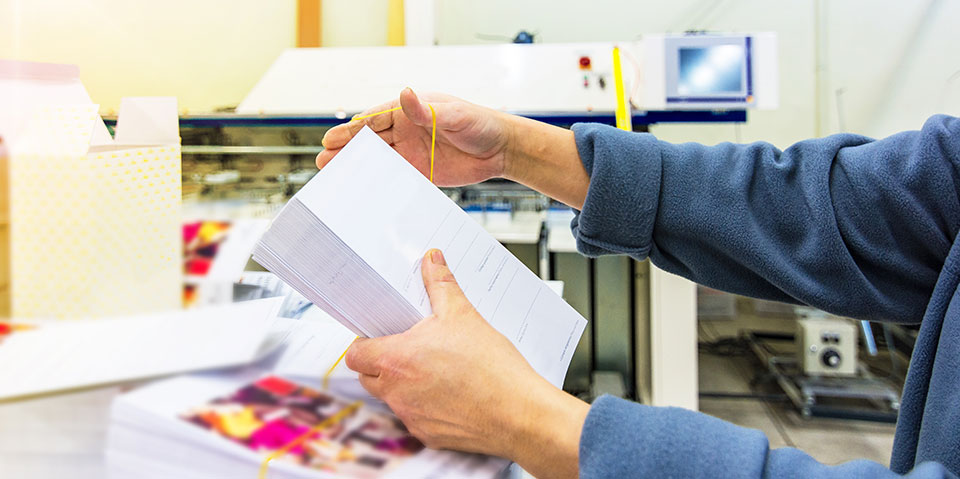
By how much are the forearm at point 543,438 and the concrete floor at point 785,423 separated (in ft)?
6.17

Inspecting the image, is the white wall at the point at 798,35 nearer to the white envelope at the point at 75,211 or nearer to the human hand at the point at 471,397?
the human hand at the point at 471,397

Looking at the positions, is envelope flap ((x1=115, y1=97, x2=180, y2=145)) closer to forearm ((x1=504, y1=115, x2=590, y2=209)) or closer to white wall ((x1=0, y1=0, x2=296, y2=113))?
white wall ((x1=0, y1=0, x2=296, y2=113))

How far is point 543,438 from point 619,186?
40cm

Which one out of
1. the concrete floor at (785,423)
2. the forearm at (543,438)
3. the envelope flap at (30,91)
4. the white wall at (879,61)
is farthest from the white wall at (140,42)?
the white wall at (879,61)

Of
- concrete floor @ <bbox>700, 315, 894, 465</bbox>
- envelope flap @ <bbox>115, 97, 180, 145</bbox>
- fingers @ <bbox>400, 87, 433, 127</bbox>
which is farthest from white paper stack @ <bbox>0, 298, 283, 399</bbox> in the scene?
concrete floor @ <bbox>700, 315, 894, 465</bbox>

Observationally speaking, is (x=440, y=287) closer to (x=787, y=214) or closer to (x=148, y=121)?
(x=148, y=121)

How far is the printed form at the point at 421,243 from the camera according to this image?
0.54m

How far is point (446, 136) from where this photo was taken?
86 centimetres

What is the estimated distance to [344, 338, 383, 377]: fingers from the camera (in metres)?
0.53

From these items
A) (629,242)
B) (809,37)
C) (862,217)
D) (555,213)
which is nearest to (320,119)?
(555,213)

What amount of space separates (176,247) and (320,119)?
203cm

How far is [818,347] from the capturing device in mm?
2594

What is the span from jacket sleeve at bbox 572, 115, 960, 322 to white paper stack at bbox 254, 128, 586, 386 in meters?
0.22

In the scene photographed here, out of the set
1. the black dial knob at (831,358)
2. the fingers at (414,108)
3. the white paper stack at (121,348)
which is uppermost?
the fingers at (414,108)
